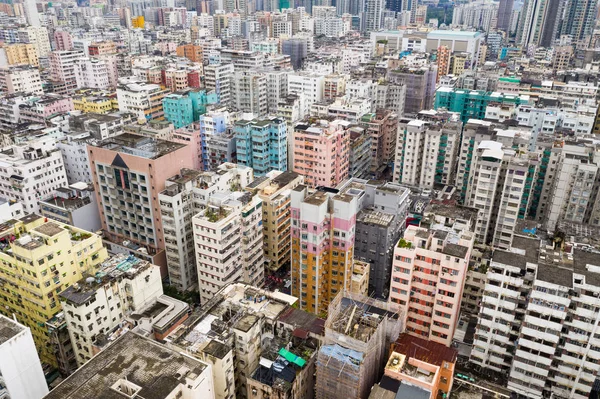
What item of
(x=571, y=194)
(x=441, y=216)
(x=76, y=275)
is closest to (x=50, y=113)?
(x=76, y=275)

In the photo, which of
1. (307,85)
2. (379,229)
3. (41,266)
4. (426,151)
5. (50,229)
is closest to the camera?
(41,266)

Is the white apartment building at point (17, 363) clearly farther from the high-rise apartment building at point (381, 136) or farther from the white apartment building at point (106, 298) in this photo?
the high-rise apartment building at point (381, 136)

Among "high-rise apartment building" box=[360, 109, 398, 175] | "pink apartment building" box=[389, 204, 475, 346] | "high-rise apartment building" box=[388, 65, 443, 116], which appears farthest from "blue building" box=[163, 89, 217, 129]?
"pink apartment building" box=[389, 204, 475, 346]

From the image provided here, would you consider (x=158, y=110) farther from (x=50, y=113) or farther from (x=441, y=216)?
(x=441, y=216)

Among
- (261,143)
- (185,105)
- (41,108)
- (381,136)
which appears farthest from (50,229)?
(381,136)

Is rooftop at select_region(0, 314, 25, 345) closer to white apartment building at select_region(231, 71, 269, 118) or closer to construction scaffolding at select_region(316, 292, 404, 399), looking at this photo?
construction scaffolding at select_region(316, 292, 404, 399)

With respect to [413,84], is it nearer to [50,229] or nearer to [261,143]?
[261,143]

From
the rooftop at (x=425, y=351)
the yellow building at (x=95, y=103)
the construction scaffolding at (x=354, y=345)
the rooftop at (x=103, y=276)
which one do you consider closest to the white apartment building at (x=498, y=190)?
the rooftop at (x=425, y=351)
